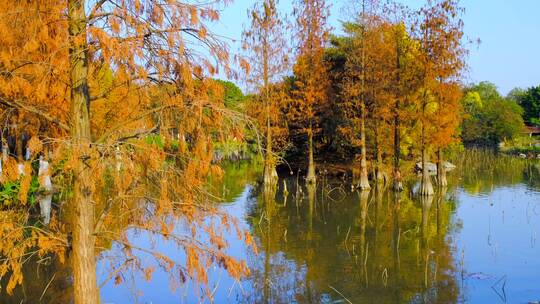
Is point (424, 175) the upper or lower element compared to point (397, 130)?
lower

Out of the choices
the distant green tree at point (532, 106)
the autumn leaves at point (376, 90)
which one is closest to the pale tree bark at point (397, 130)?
the autumn leaves at point (376, 90)

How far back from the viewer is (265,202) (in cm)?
2334

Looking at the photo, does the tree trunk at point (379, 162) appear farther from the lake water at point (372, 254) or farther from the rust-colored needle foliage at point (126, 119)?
the rust-colored needle foliage at point (126, 119)

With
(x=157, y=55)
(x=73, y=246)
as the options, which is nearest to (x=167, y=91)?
(x=157, y=55)

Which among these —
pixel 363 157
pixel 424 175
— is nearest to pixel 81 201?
pixel 424 175

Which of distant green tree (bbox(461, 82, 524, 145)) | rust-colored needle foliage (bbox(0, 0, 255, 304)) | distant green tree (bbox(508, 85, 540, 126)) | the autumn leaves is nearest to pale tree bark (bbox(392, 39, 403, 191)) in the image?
the autumn leaves

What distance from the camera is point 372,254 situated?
13586 mm

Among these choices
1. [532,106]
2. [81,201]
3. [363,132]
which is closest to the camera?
[81,201]

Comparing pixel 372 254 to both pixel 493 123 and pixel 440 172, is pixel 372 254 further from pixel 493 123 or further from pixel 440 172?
pixel 493 123

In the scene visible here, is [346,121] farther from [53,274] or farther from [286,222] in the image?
[53,274]

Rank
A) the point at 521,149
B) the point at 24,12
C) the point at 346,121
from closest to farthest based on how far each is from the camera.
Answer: the point at 24,12
the point at 346,121
the point at 521,149

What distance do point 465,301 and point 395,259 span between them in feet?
10.3

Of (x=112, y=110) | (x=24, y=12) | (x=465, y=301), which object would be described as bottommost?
(x=465, y=301)

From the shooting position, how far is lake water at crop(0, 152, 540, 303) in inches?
408
